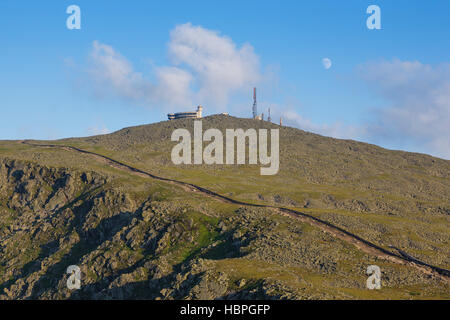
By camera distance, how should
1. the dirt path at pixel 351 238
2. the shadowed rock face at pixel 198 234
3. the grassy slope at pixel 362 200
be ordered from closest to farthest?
1. the shadowed rock face at pixel 198 234
2. the dirt path at pixel 351 238
3. the grassy slope at pixel 362 200

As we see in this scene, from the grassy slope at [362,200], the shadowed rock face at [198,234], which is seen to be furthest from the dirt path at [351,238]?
the grassy slope at [362,200]

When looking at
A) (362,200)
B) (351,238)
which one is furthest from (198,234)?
(362,200)

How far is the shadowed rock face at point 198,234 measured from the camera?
102 metres

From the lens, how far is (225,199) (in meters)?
153

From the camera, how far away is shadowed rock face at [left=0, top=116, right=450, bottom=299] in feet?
333

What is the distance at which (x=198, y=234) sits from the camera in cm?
13150

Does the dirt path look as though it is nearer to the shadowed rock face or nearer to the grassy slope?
the shadowed rock face

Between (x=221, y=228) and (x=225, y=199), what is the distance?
22.4 metres

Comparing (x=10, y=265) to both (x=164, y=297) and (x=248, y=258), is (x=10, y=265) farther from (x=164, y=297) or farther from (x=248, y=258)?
(x=248, y=258)

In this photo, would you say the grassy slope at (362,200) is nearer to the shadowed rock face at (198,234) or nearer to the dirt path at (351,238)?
the shadowed rock face at (198,234)

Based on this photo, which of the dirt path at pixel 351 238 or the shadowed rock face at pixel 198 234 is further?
the dirt path at pixel 351 238

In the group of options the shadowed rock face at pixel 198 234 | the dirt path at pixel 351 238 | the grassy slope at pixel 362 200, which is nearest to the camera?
the shadowed rock face at pixel 198 234
